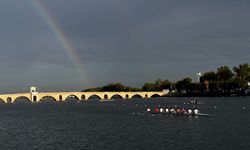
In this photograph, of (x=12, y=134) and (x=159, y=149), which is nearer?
(x=159, y=149)

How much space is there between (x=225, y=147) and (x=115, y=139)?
611 inches

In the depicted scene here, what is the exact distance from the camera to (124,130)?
230 ft

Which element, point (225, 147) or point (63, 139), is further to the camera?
point (63, 139)

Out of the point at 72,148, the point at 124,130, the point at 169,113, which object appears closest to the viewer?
the point at 72,148

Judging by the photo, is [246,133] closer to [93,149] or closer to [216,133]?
[216,133]

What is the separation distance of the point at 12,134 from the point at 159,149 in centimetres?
2937

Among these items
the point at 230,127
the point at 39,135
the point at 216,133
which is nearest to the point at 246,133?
the point at 216,133

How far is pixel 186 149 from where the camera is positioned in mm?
48469

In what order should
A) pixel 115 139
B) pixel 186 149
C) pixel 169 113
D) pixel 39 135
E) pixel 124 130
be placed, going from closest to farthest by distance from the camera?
pixel 186 149 → pixel 115 139 → pixel 39 135 → pixel 124 130 → pixel 169 113

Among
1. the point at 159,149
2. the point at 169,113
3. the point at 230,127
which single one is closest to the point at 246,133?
the point at 230,127

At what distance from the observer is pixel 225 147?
49000 millimetres

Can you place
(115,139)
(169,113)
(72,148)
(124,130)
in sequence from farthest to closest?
(169,113) → (124,130) → (115,139) → (72,148)

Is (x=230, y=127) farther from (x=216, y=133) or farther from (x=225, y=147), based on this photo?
(x=225, y=147)

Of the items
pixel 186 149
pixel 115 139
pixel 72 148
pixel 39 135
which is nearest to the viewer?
pixel 186 149
